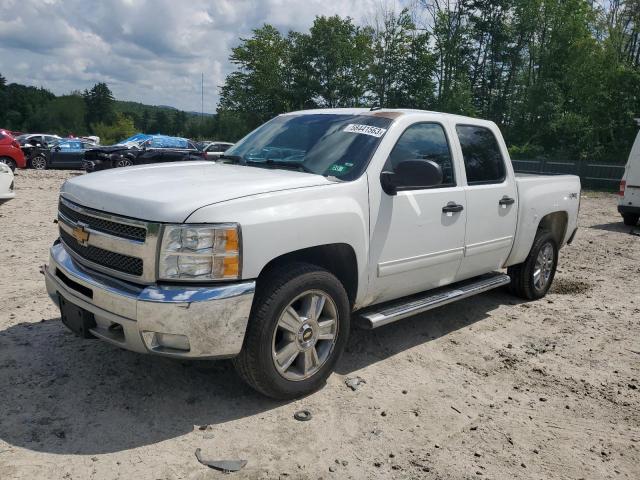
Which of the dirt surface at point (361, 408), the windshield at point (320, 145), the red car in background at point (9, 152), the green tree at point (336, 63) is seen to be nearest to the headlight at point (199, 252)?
the dirt surface at point (361, 408)

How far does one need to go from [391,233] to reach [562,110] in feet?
115

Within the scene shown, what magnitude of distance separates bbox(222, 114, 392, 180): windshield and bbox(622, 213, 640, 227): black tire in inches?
Result: 407

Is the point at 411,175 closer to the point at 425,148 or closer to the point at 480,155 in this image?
the point at 425,148

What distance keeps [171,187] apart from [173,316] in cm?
82

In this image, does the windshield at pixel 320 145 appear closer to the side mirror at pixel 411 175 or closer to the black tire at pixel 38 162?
the side mirror at pixel 411 175

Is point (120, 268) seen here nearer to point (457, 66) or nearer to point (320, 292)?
point (320, 292)

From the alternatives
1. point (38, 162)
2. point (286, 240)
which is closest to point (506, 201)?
point (286, 240)

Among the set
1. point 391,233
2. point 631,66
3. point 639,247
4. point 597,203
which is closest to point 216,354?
point 391,233

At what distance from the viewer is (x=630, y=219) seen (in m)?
12.2

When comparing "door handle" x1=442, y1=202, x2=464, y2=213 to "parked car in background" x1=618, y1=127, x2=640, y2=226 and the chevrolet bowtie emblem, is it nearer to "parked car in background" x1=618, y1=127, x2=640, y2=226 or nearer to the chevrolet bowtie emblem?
the chevrolet bowtie emblem

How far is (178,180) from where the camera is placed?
3.43 meters

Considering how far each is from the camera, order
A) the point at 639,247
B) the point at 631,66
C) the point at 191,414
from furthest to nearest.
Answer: the point at 631,66, the point at 639,247, the point at 191,414

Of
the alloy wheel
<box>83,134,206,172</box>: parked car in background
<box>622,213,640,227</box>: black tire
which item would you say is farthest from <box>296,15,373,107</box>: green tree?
the alloy wheel

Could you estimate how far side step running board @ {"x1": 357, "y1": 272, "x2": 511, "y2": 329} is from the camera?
3.80 m
